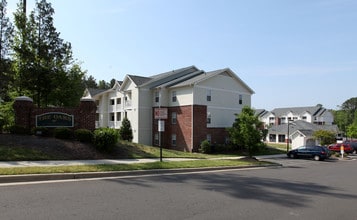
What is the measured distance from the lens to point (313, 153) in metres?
32.3

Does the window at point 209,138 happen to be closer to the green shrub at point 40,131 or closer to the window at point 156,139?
the window at point 156,139

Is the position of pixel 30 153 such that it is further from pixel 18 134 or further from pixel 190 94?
pixel 190 94

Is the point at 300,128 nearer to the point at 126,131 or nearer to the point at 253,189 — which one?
the point at 126,131

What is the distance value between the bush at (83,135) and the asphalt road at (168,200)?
7982 mm

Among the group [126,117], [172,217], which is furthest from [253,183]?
[126,117]

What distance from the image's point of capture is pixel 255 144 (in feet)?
88.4

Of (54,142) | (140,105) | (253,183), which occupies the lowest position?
(253,183)

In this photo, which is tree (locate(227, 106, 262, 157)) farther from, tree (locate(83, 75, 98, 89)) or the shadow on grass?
tree (locate(83, 75, 98, 89))

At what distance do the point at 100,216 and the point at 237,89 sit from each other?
33.3 meters

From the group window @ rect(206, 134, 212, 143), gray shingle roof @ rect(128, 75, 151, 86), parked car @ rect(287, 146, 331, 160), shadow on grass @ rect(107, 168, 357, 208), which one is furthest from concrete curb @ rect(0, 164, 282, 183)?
gray shingle roof @ rect(128, 75, 151, 86)

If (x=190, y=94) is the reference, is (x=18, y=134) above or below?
below

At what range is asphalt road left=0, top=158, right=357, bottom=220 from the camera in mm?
6781

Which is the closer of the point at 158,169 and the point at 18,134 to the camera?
the point at 158,169

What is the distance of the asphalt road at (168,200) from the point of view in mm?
6781
